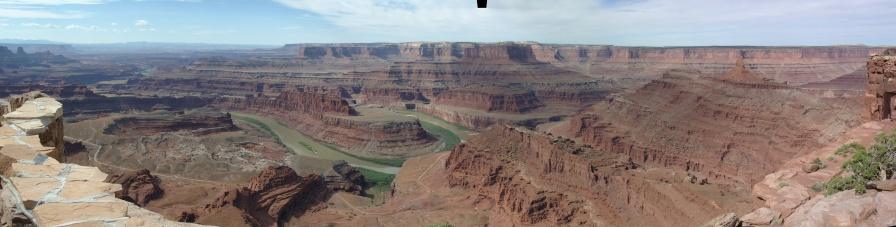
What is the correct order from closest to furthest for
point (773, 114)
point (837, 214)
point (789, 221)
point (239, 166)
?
point (837, 214)
point (789, 221)
point (773, 114)
point (239, 166)

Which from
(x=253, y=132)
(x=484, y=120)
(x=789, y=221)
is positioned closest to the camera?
(x=789, y=221)

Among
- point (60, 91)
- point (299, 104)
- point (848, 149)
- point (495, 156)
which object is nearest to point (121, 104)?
point (60, 91)

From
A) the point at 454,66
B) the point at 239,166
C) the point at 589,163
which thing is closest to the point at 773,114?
the point at 589,163

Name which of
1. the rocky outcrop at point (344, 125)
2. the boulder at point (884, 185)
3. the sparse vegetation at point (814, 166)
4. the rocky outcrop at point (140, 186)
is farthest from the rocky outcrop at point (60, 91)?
the boulder at point (884, 185)

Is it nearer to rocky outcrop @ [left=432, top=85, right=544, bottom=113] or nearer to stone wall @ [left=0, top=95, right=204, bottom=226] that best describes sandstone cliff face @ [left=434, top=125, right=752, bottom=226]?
stone wall @ [left=0, top=95, right=204, bottom=226]

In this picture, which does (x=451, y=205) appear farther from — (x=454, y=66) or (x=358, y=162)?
(x=454, y=66)

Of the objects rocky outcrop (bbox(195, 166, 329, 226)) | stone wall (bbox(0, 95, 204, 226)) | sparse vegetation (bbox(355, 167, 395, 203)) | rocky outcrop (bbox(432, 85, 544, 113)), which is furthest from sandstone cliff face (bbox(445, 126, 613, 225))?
rocky outcrop (bbox(432, 85, 544, 113))
